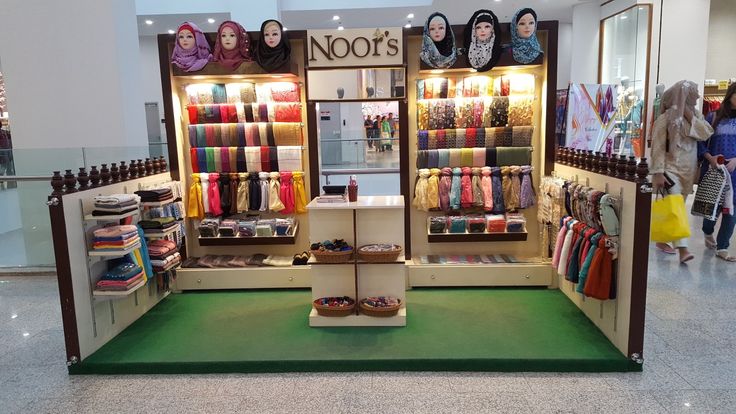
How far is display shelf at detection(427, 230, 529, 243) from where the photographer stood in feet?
17.2

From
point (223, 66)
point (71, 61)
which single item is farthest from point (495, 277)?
point (71, 61)

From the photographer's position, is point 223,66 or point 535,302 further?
point 223,66

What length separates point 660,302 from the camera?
185 inches

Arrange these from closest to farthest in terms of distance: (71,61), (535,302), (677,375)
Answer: (677,375)
(535,302)
(71,61)

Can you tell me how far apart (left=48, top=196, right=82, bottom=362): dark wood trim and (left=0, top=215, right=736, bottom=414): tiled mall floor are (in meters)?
0.23

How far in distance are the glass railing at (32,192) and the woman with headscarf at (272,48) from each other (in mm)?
2461

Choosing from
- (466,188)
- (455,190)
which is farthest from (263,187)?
(466,188)

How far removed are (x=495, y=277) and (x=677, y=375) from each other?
1880mm

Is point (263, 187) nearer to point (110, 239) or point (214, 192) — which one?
point (214, 192)

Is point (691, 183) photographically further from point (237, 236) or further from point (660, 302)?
point (237, 236)

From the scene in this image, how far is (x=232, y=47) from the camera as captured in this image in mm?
4918

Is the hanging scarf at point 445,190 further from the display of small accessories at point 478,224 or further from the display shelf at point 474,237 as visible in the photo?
the display shelf at point 474,237

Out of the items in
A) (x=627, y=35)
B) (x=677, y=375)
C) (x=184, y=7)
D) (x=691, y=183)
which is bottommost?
(x=677, y=375)

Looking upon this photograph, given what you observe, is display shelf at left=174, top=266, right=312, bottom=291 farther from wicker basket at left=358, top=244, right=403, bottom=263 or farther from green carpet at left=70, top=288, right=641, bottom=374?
wicker basket at left=358, top=244, right=403, bottom=263
